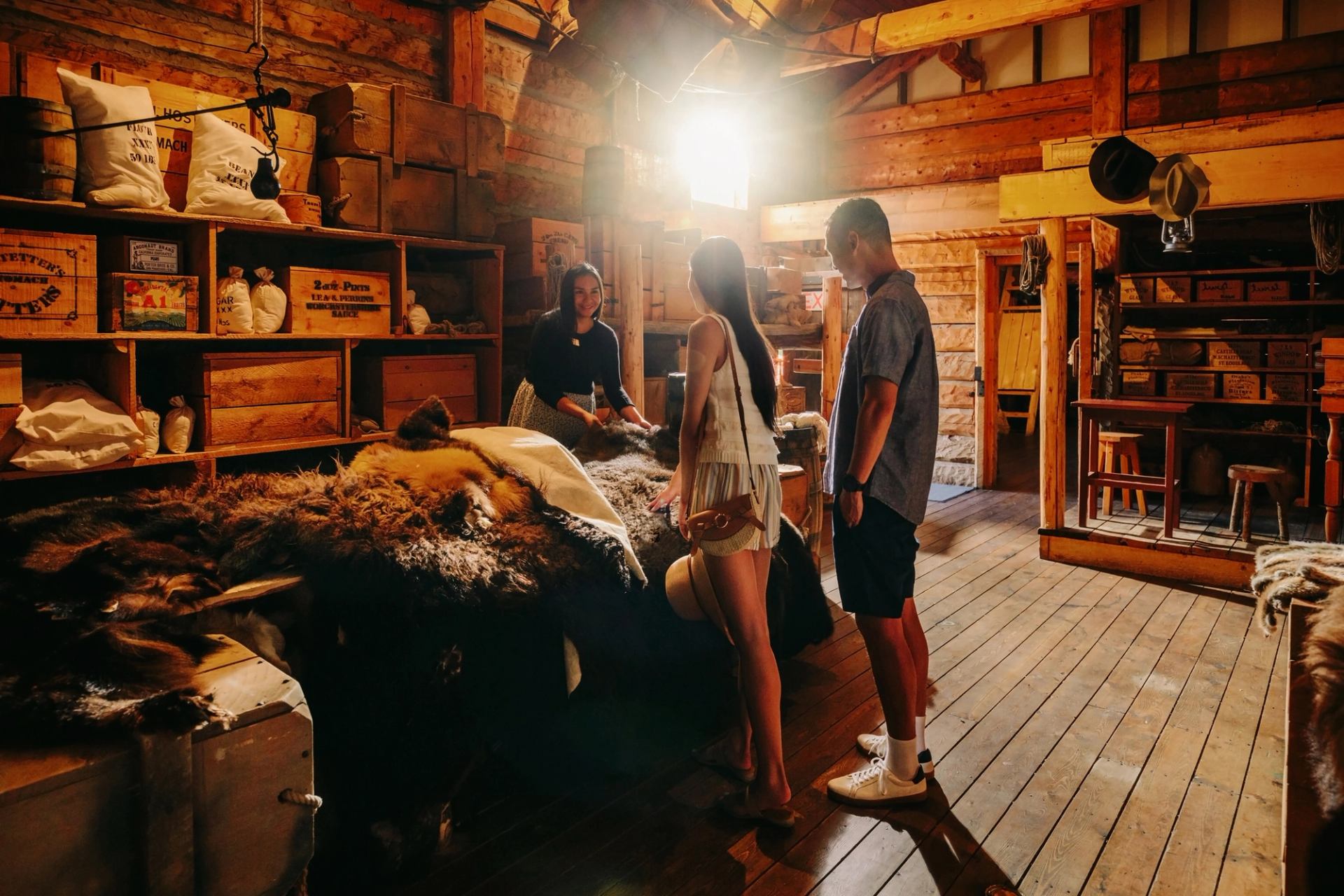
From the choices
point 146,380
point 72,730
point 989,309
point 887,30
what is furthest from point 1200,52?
point 72,730

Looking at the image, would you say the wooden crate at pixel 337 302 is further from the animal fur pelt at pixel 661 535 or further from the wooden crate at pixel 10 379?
the animal fur pelt at pixel 661 535

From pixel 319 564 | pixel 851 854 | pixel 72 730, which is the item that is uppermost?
pixel 319 564

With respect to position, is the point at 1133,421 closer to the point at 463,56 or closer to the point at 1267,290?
the point at 1267,290

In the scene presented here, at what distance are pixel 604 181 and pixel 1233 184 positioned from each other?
3.91 meters

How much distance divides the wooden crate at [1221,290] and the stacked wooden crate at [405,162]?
6.68 meters

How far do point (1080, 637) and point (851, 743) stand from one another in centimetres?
183

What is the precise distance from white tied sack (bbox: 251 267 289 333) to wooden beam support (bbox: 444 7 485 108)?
79.6 inches

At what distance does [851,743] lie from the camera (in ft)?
9.83

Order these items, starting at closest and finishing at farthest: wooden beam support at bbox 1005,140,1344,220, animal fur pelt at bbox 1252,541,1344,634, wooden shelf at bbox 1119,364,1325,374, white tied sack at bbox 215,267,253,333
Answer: animal fur pelt at bbox 1252,541,1344,634, white tied sack at bbox 215,267,253,333, wooden beam support at bbox 1005,140,1344,220, wooden shelf at bbox 1119,364,1325,374


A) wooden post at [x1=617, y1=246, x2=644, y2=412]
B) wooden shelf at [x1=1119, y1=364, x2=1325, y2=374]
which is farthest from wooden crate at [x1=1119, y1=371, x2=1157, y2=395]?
wooden post at [x1=617, y1=246, x2=644, y2=412]

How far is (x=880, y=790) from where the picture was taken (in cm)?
260

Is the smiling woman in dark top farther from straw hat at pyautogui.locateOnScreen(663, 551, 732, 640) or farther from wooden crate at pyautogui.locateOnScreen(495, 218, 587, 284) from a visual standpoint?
straw hat at pyautogui.locateOnScreen(663, 551, 732, 640)

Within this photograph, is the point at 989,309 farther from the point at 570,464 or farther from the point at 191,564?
the point at 191,564

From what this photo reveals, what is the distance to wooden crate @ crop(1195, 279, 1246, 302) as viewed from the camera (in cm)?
789
